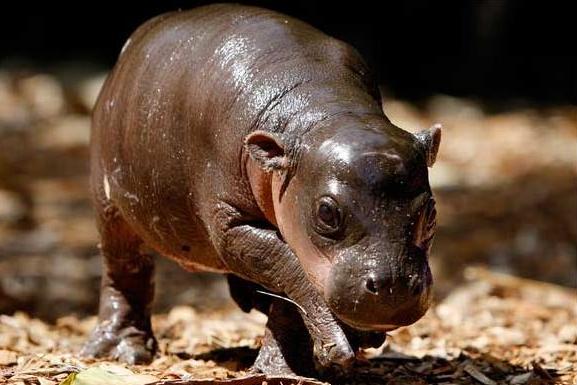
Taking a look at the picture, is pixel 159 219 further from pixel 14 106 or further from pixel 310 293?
pixel 14 106

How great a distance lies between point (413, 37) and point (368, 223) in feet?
41.6

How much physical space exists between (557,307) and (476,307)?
21.1 inches

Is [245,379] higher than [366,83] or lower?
lower

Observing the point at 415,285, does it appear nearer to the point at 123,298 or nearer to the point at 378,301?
the point at 378,301

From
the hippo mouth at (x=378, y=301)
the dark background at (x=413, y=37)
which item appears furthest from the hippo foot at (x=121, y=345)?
the dark background at (x=413, y=37)

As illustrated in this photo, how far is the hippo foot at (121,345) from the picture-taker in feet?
18.1

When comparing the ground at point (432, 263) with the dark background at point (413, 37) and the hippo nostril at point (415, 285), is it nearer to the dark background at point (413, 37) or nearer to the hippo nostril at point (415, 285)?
the hippo nostril at point (415, 285)

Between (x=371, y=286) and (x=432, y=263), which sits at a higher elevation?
(x=371, y=286)

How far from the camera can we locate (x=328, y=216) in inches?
153

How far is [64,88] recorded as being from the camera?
46.6ft

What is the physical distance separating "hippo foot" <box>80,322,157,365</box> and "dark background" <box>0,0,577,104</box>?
10.2 m

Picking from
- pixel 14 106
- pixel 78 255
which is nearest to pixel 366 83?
pixel 78 255

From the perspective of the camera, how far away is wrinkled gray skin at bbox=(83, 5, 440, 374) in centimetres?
385

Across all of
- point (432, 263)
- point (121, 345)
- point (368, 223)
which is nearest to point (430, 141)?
point (368, 223)
